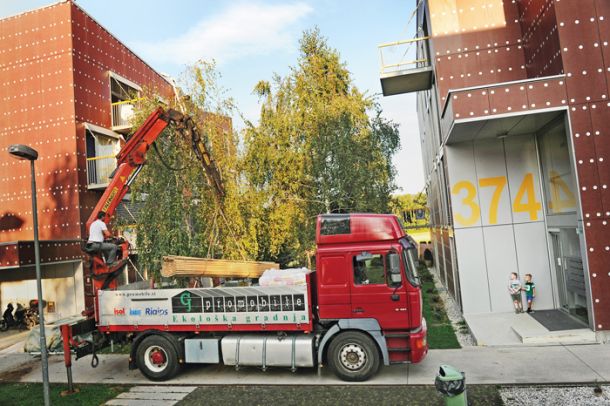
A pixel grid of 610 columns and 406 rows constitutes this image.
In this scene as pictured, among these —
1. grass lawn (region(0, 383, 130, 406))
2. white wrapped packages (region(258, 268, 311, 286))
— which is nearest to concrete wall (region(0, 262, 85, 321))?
grass lawn (region(0, 383, 130, 406))

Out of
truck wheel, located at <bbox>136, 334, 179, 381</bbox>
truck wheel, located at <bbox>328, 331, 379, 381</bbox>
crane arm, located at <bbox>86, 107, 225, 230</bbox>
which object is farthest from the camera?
crane arm, located at <bbox>86, 107, 225, 230</bbox>

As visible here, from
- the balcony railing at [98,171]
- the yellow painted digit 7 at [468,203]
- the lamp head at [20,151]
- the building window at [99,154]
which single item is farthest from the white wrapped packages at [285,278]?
the balcony railing at [98,171]

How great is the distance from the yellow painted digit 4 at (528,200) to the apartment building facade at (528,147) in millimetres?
27

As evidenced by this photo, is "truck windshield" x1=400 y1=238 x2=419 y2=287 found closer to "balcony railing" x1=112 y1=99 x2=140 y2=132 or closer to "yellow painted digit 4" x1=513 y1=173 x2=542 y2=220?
"yellow painted digit 4" x1=513 y1=173 x2=542 y2=220

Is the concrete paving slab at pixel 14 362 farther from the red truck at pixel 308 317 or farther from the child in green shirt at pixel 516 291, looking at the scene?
the child in green shirt at pixel 516 291

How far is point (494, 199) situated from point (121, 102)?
1591 centimetres

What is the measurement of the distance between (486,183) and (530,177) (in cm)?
124

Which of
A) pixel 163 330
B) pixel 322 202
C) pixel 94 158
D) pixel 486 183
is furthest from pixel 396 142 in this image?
pixel 163 330

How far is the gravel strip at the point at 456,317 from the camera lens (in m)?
11.4

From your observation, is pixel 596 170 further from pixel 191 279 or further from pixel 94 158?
pixel 94 158

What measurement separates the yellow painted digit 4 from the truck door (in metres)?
6.69

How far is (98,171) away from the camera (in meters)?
18.8

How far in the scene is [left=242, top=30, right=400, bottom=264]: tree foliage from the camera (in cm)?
1778

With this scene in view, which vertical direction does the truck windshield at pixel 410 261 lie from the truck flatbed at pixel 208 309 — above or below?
above
